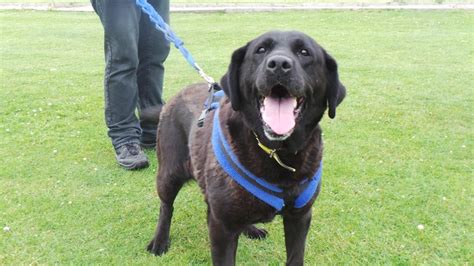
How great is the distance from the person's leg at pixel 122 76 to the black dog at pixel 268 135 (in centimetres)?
192

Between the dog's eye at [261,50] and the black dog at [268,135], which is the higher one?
the dog's eye at [261,50]

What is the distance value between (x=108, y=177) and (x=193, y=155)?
1830 mm

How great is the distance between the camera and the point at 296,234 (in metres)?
2.85

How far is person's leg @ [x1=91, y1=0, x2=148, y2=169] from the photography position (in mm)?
4238

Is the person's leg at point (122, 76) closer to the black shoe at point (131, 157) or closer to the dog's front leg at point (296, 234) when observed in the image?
the black shoe at point (131, 157)

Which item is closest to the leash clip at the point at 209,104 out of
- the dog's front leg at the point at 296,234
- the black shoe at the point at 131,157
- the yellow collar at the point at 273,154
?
the yellow collar at the point at 273,154

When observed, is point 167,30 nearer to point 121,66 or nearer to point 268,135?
point 121,66

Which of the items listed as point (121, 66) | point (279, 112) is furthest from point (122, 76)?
point (279, 112)

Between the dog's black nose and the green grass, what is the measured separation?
1591mm

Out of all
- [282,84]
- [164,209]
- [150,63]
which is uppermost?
[282,84]

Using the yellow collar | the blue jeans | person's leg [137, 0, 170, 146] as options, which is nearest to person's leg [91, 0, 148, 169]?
the blue jeans

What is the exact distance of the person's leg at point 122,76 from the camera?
4.24 metres

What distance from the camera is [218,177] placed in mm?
2594

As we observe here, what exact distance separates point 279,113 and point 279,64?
25cm
